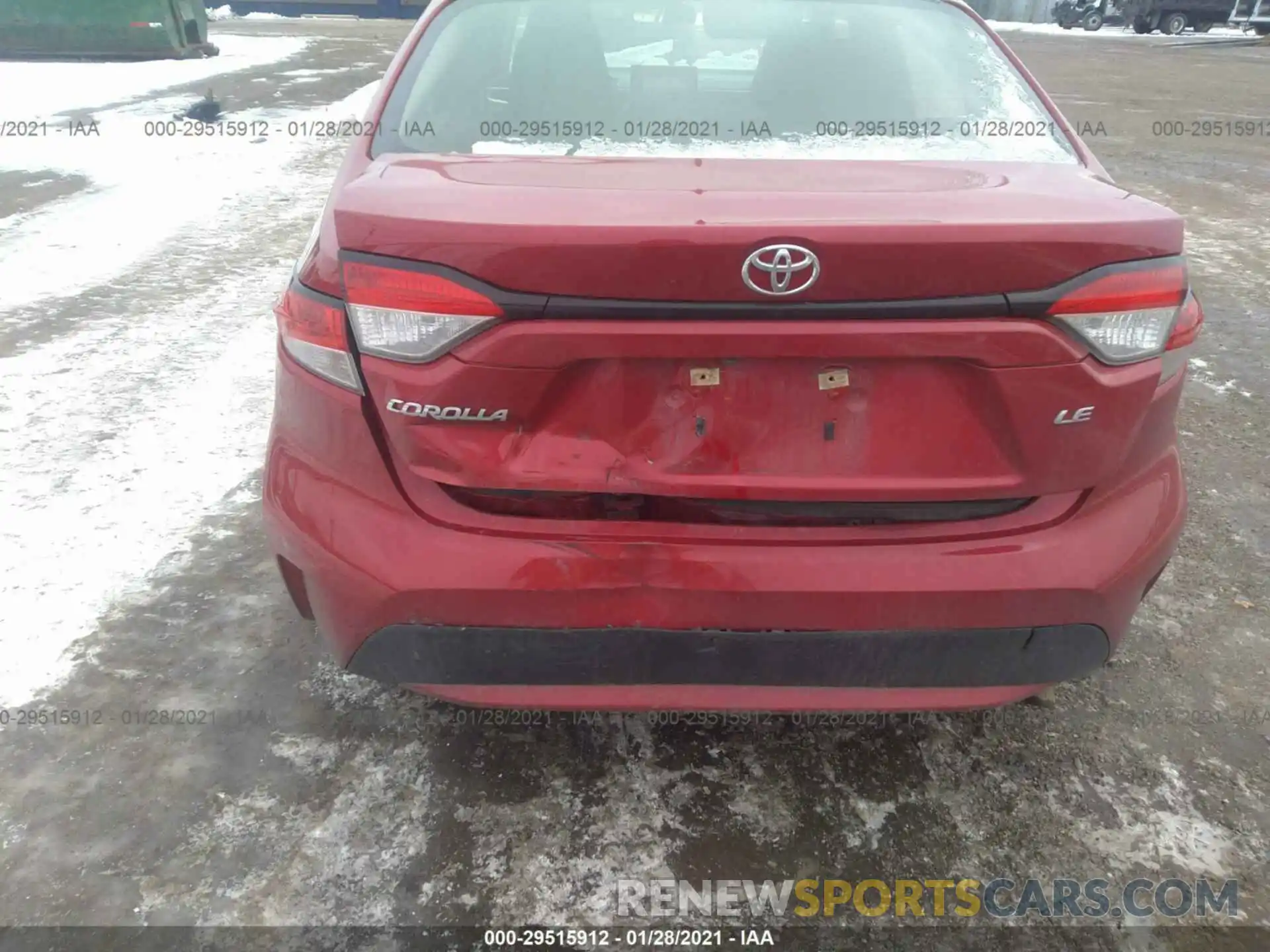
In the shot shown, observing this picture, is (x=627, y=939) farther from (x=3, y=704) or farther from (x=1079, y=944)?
(x=3, y=704)

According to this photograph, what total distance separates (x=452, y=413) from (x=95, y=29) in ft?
51.3

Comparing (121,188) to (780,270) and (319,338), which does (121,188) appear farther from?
(780,270)

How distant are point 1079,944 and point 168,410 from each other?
343cm

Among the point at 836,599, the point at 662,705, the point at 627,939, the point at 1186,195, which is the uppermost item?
the point at 836,599

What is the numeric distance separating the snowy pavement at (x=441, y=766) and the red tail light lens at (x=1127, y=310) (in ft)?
3.39

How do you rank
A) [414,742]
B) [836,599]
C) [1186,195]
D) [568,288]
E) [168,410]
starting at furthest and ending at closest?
[1186,195] < [168,410] < [414,742] < [836,599] < [568,288]

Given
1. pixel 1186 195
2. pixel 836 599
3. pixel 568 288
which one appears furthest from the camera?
pixel 1186 195

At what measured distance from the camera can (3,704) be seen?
7.16 ft

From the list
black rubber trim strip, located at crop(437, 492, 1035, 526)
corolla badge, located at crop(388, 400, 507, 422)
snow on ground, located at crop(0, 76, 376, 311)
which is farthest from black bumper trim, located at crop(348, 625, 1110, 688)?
snow on ground, located at crop(0, 76, 376, 311)

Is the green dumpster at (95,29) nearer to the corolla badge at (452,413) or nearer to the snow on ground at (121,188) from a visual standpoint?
the snow on ground at (121,188)

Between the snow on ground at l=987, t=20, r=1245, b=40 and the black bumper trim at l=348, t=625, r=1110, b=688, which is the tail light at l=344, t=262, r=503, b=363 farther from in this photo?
the snow on ground at l=987, t=20, r=1245, b=40

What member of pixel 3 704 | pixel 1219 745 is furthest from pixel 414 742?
pixel 1219 745

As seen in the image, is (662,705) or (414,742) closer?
(662,705)

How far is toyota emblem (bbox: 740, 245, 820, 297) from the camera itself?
145cm
